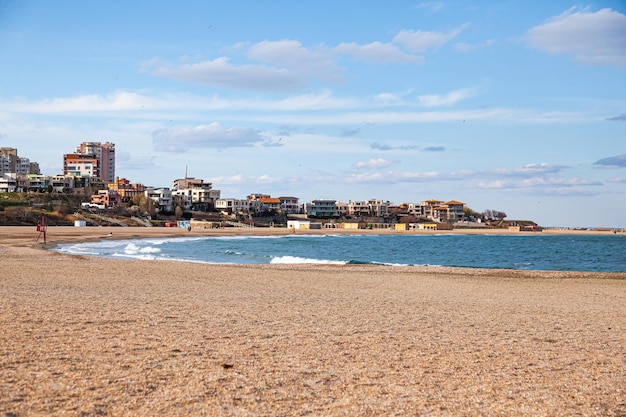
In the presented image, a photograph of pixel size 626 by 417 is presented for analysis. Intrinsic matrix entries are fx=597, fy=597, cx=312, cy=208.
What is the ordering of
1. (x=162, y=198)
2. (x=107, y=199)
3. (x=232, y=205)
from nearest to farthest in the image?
(x=107, y=199), (x=162, y=198), (x=232, y=205)

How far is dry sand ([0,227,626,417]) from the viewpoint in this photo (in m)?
6.44

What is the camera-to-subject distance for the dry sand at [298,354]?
6.44 metres

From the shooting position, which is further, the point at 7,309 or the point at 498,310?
the point at 498,310

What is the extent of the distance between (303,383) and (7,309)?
726 centimetres

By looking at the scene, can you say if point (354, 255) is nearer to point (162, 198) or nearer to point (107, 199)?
point (107, 199)

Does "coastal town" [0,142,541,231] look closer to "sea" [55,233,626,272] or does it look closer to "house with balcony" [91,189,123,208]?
"house with balcony" [91,189,123,208]

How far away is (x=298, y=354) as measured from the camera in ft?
28.6

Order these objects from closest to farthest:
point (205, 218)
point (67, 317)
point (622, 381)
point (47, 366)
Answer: point (47, 366) < point (622, 381) < point (67, 317) < point (205, 218)

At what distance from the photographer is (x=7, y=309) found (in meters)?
11.6

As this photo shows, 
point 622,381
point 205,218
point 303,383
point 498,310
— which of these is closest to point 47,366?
point 303,383

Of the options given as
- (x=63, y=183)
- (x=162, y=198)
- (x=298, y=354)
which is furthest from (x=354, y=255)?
(x=63, y=183)

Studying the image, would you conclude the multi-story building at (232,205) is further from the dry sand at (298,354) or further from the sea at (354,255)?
the dry sand at (298,354)

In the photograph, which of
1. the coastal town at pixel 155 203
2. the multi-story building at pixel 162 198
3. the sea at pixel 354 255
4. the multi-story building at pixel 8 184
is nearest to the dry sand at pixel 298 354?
the sea at pixel 354 255

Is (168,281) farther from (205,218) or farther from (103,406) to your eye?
(205,218)
